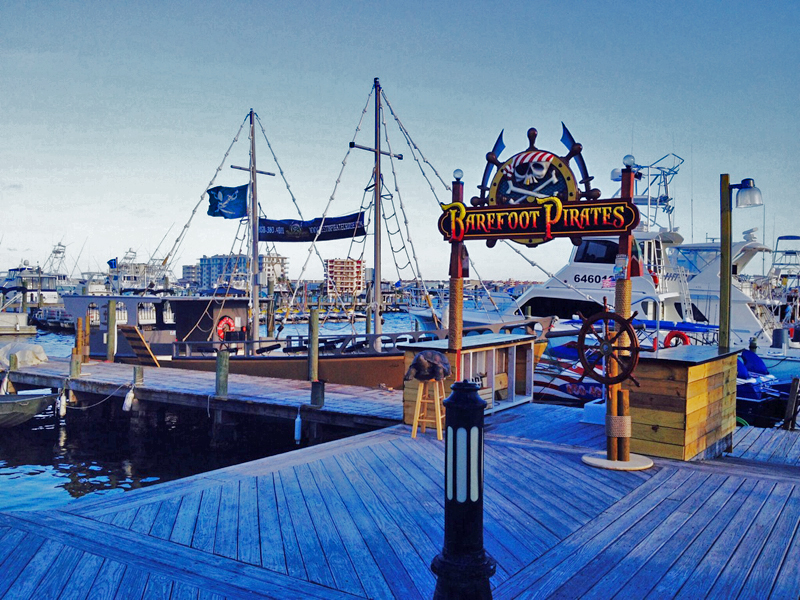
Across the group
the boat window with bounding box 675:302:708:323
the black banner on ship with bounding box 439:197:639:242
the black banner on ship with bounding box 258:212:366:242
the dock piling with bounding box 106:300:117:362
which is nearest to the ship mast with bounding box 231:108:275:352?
the black banner on ship with bounding box 258:212:366:242

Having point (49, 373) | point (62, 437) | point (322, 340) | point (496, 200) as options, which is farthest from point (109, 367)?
point (496, 200)

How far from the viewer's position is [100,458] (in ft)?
50.1

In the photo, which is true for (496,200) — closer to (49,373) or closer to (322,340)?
(322,340)

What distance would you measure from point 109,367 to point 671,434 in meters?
17.5

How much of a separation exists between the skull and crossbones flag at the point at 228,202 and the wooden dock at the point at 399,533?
15.2 m

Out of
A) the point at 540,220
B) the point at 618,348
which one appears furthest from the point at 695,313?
the point at 618,348

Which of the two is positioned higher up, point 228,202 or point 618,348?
point 228,202

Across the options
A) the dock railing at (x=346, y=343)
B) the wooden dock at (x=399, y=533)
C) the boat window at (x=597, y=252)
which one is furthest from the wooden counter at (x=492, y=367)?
the boat window at (x=597, y=252)

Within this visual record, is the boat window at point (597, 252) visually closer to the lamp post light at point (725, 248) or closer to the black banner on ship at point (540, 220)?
the lamp post light at point (725, 248)

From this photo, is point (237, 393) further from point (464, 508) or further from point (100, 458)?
point (464, 508)

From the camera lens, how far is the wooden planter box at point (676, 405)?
25.2ft

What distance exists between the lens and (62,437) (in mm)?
16984

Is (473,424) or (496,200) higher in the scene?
(496,200)

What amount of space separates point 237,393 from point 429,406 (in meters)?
6.57
